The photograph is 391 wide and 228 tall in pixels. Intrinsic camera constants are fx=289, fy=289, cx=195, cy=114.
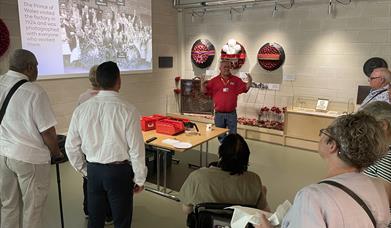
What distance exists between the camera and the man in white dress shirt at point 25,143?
6.27 feet

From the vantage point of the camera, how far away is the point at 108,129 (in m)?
1.89

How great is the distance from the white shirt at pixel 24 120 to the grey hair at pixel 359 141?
1774mm

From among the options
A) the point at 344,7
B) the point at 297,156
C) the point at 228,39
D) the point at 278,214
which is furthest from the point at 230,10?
the point at 278,214

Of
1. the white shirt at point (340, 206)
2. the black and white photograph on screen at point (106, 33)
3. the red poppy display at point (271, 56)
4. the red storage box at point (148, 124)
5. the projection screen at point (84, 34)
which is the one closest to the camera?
the white shirt at point (340, 206)

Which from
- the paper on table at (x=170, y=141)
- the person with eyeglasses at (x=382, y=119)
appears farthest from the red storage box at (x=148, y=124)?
the person with eyeglasses at (x=382, y=119)

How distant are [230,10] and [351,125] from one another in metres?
5.37

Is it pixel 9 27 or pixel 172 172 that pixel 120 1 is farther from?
pixel 172 172

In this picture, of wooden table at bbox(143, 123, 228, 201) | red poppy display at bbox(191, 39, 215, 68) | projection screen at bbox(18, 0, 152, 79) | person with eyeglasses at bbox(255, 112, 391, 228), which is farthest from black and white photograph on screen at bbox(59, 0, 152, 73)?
person with eyeglasses at bbox(255, 112, 391, 228)

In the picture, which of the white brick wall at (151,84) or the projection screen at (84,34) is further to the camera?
the white brick wall at (151,84)

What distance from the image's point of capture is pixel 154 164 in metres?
4.22

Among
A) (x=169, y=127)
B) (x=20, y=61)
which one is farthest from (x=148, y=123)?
(x=20, y=61)

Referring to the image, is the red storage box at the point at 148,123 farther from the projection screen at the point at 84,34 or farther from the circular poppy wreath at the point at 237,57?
the circular poppy wreath at the point at 237,57

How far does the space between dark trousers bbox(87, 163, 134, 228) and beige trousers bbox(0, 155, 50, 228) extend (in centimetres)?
36

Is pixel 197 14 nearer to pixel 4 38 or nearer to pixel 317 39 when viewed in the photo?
pixel 317 39
